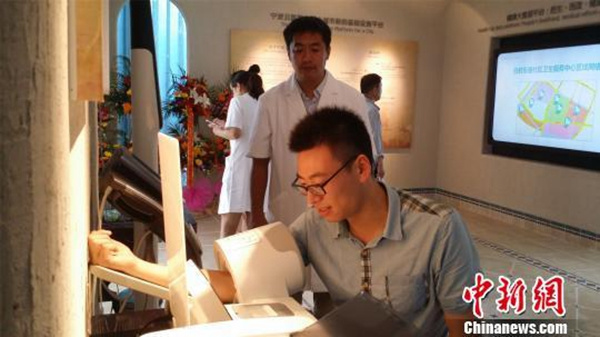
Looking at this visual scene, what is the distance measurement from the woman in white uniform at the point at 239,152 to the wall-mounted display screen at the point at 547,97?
9.49 feet

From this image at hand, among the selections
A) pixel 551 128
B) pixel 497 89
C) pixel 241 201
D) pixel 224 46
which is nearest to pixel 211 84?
pixel 224 46

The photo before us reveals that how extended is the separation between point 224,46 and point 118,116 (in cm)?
141

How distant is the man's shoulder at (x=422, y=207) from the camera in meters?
1.30

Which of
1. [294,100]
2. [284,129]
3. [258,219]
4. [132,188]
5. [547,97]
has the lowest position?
[258,219]

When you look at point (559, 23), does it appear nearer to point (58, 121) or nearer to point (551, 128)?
point (551, 128)

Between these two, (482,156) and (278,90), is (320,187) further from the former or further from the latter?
(482,156)

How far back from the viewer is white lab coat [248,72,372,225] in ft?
7.89

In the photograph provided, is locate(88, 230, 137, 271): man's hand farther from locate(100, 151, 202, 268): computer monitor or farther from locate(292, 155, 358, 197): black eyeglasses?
locate(292, 155, 358, 197): black eyeglasses

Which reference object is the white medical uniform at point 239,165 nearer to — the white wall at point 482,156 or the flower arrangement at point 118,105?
the flower arrangement at point 118,105

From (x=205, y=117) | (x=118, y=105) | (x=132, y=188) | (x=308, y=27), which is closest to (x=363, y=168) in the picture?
(x=132, y=188)

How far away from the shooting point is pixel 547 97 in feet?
18.0

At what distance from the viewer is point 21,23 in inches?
16.7

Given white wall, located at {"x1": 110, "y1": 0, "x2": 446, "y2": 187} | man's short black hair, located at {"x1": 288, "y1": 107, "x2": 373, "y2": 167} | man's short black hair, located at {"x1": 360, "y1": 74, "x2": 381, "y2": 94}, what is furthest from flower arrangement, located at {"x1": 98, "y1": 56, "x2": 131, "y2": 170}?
man's short black hair, located at {"x1": 288, "y1": 107, "x2": 373, "y2": 167}

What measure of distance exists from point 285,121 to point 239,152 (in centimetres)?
189
